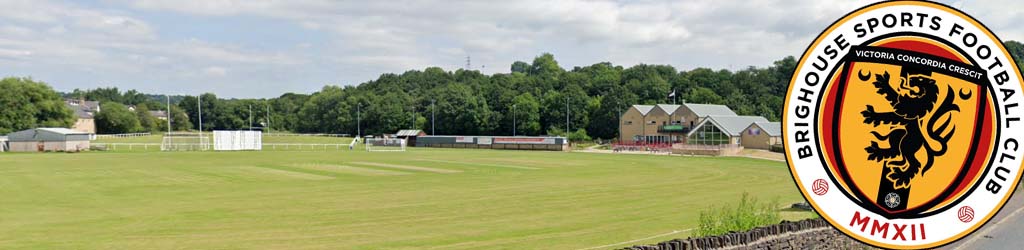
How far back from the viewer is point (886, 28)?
15.0 feet

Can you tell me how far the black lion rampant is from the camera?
4.29 metres

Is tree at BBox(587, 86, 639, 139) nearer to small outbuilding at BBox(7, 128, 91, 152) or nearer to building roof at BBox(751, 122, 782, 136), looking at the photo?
building roof at BBox(751, 122, 782, 136)

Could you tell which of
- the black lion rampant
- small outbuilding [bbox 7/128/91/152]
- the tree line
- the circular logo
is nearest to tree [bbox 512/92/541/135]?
the tree line

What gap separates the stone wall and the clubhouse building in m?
63.3

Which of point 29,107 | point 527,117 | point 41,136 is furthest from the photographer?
point 527,117

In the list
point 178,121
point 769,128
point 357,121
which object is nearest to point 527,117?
point 357,121

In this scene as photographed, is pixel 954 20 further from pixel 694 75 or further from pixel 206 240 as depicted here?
pixel 694 75

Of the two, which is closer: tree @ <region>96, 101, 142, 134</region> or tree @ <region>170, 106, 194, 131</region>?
tree @ <region>96, 101, 142, 134</region>

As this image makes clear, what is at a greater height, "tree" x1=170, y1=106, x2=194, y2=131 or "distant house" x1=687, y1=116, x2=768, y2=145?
"tree" x1=170, y1=106, x2=194, y2=131

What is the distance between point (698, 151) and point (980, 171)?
3244 inches

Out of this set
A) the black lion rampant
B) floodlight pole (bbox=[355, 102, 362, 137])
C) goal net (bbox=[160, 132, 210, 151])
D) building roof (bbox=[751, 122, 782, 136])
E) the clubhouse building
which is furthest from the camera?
floodlight pole (bbox=[355, 102, 362, 137])

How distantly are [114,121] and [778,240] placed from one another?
169 metres

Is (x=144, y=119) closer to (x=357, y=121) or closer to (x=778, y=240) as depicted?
(x=357, y=121)

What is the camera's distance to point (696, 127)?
87.6 metres
